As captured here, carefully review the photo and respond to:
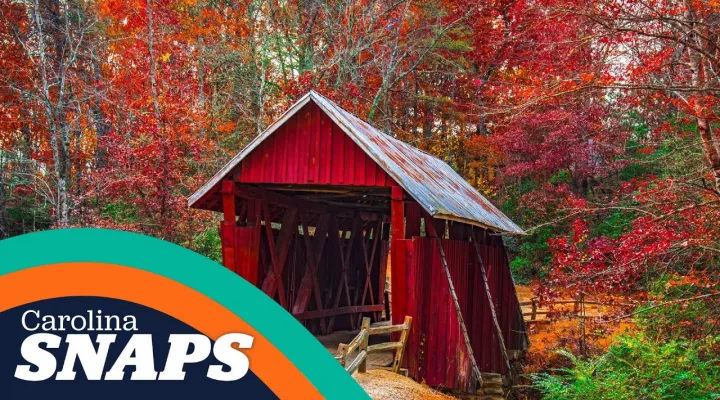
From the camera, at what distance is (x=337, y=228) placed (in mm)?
14055

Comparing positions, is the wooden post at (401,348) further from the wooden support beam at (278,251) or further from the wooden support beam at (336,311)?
the wooden support beam at (336,311)

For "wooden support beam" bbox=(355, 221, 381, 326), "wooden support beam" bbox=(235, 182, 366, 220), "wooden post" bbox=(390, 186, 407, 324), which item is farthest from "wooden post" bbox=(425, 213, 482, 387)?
"wooden support beam" bbox=(355, 221, 381, 326)

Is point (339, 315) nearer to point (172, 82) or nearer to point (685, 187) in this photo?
point (685, 187)

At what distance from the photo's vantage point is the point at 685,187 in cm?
866

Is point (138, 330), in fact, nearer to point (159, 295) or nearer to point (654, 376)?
point (159, 295)

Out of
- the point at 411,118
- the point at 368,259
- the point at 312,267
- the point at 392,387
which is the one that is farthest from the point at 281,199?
the point at 411,118

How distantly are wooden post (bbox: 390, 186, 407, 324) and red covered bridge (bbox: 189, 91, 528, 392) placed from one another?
0.05 feet

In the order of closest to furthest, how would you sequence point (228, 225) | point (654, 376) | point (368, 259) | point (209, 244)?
1. point (654, 376)
2. point (228, 225)
3. point (368, 259)
4. point (209, 244)

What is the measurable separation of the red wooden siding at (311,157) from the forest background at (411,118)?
8.75ft

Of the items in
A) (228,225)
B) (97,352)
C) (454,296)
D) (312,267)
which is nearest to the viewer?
(97,352)

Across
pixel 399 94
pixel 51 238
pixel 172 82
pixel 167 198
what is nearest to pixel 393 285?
pixel 51 238

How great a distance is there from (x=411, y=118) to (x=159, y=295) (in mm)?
28421

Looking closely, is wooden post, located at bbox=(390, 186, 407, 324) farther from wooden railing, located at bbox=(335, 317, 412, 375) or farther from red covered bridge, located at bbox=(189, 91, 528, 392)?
wooden railing, located at bbox=(335, 317, 412, 375)

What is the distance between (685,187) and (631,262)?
50.9 inches
